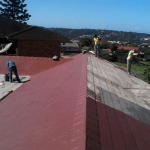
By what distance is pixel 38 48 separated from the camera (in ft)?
52.7

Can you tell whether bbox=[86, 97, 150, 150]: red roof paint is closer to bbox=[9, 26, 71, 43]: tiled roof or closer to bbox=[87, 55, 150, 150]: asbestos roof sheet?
bbox=[87, 55, 150, 150]: asbestos roof sheet

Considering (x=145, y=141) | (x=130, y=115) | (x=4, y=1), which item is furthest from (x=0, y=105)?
(x=4, y=1)

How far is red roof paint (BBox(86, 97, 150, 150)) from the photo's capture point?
3179 mm

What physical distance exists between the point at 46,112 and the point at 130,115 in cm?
229

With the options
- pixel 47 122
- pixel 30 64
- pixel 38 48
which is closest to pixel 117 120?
pixel 47 122

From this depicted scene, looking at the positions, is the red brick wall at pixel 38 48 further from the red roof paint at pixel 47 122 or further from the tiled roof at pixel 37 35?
the red roof paint at pixel 47 122

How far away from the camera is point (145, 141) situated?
3805 mm

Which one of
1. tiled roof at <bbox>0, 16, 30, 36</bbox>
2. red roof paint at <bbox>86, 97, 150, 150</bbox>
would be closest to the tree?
tiled roof at <bbox>0, 16, 30, 36</bbox>

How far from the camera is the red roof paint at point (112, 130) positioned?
10.4ft

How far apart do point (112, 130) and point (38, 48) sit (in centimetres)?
1350

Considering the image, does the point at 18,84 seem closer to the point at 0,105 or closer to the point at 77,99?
the point at 0,105

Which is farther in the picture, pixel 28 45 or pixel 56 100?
pixel 28 45

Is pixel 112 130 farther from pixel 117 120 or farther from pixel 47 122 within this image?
pixel 47 122

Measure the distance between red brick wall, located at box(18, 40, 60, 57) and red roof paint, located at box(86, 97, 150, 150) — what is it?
40.5 ft
